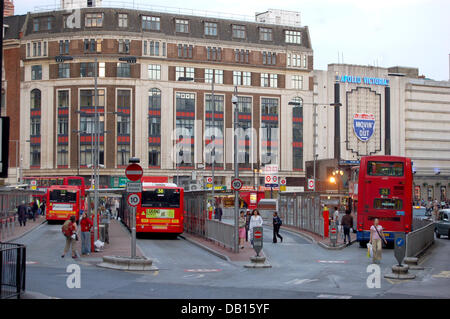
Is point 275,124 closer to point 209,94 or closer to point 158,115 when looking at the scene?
point 209,94

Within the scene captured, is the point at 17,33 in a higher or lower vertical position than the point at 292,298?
higher

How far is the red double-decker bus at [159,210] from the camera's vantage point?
3562 centimetres

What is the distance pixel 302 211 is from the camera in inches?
1750

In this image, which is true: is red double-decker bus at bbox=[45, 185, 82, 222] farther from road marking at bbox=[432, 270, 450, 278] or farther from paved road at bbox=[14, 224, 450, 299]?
road marking at bbox=[432, 270, 450, 278]

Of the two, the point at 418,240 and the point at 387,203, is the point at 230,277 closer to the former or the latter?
the point at 418,240

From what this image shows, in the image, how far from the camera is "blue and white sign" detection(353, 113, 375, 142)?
101938mm

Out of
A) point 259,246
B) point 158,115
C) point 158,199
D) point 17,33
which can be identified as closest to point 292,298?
point 259,246

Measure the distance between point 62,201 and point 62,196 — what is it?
515 mm

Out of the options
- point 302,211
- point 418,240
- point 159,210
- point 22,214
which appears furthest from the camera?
point 22,214

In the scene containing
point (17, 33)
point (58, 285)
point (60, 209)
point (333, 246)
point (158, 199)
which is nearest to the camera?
point (58, 285)

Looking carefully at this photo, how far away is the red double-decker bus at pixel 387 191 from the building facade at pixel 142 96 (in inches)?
2117

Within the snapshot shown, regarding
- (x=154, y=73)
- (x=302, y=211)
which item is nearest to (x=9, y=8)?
(x=154, y=73)
